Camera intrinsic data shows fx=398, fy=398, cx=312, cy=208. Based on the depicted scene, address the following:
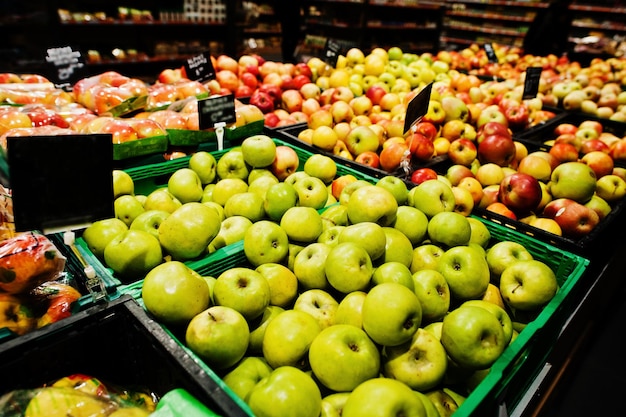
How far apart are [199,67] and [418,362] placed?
299 centimetres

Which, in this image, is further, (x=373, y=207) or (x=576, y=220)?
(x=576, y=220)

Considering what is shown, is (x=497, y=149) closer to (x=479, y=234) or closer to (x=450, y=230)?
(x=479, y=234)

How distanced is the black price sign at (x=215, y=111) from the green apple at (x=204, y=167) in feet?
1.06

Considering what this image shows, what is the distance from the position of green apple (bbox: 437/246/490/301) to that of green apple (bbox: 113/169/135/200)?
1396mm

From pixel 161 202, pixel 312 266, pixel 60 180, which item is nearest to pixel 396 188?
pixel 312 266

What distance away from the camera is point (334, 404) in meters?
1.03

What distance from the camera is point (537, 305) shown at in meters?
1.41

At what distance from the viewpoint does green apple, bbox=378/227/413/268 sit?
147 cm

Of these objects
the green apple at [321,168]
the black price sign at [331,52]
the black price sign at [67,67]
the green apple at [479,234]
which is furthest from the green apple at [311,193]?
the black price sign at [331,52]

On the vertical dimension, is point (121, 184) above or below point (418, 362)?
above

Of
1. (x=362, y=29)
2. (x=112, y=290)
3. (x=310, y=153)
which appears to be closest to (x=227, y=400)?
(x=112, y=290)

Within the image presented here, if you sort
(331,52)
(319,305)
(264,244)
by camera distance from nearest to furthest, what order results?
1. (319,305)
2. (264,244)
3. (331,52)

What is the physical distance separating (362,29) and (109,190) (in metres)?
8.60

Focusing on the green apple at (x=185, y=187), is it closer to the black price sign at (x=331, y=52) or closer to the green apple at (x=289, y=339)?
the green apple at (x=289, y=339)
